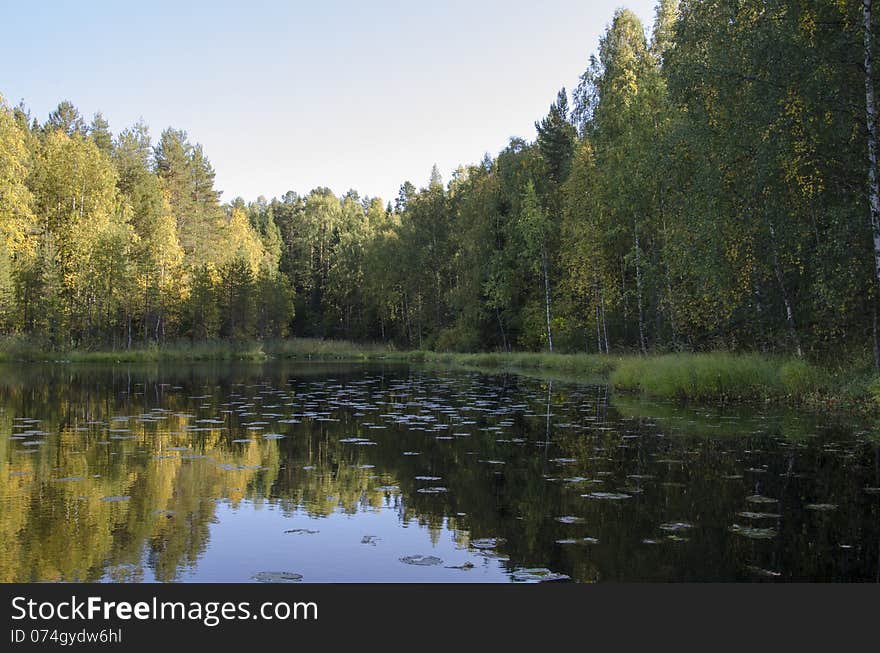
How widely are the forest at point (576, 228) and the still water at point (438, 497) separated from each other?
17.3ft

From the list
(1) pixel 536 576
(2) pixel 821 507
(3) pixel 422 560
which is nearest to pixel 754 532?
(2) pixel 821 507

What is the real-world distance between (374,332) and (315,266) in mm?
14550

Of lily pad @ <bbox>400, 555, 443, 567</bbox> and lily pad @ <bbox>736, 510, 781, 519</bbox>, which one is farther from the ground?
lily pad @ <bbox>736, 510, 781, 519</bbox>

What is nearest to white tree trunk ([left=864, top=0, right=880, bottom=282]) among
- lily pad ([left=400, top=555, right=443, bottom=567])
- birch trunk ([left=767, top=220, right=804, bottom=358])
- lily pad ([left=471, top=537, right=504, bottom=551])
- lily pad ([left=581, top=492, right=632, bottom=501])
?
birch trunk ([left=767, top=220, right=804, bottom=358])

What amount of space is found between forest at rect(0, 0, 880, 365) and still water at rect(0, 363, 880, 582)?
526 cm

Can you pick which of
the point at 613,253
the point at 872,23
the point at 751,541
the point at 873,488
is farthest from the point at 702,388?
the point at 613,253

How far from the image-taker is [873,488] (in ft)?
27.6

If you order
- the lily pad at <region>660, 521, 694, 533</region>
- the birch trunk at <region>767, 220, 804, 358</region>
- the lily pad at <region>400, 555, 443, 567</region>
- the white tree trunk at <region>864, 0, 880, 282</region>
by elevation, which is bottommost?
the lily pad at <region>400, 555, 443, 567</region>

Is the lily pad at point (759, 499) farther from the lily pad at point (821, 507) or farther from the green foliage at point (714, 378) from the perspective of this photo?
the green foliage at point (714, 378)

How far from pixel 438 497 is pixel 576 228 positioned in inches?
1129

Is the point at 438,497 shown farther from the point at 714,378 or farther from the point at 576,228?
the point at 576,228

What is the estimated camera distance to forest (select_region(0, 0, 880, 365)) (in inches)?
632

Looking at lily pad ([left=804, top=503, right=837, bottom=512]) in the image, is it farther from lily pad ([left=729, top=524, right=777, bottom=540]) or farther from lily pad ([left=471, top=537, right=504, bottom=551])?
lily pad ([left=471, top=537, right=504, bottom=551])

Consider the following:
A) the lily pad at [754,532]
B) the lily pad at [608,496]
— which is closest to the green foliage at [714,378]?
the lily pad at [608,496]
